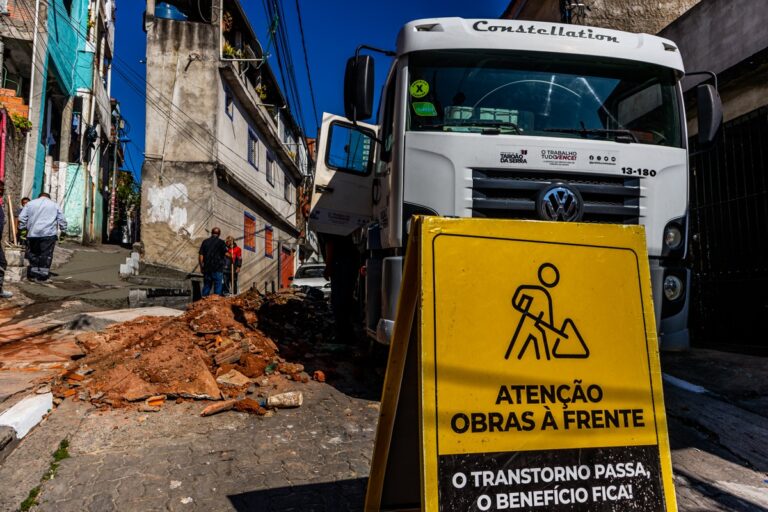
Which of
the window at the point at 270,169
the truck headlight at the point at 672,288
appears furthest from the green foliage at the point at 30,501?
the window at the point at 270,169

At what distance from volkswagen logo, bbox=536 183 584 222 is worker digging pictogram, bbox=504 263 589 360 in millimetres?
1710

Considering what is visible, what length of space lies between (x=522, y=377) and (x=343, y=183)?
12.6ft

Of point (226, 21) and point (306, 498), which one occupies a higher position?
A: point (226, 21)

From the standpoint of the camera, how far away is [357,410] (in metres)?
4.27

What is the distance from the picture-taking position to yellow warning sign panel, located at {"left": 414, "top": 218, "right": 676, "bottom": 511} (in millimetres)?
1911

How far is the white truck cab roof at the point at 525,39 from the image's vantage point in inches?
167

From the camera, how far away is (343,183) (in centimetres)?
554

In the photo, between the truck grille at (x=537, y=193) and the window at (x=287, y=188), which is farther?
the window at (x=287, y=188)

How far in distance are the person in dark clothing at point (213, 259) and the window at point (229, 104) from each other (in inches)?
304

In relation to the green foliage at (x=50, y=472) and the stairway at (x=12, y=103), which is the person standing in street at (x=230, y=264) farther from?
the green foliage at (x=50, y=472)

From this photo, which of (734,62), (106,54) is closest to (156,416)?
(734,62)

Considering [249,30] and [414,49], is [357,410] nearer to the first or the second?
[414,49]

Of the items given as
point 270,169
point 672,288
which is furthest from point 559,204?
point 270,169

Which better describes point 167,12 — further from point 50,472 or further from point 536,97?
point 50,472
